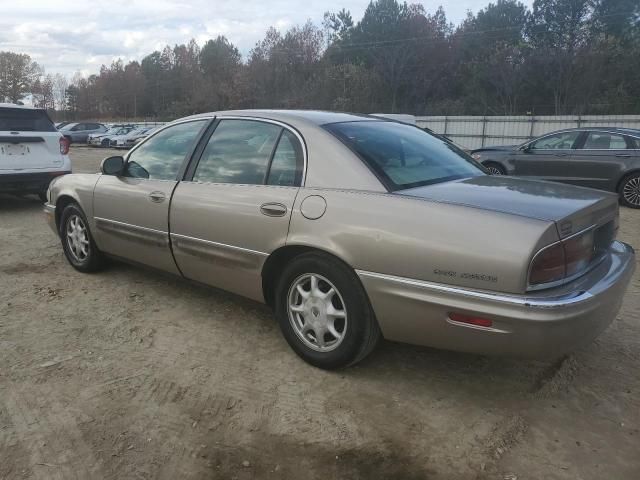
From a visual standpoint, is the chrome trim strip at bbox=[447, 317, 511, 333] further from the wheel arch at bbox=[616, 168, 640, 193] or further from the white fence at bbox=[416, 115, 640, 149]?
the white fence at bbox=[416, 115, 640, 149]

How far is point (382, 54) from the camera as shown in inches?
1833

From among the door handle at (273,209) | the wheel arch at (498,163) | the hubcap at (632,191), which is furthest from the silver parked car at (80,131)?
the door handle at (273,209)

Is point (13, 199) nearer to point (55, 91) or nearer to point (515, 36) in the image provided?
point (515, 36)

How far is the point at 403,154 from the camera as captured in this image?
341 cm

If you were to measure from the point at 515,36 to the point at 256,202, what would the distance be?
156ft

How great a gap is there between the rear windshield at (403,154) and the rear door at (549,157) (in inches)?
273

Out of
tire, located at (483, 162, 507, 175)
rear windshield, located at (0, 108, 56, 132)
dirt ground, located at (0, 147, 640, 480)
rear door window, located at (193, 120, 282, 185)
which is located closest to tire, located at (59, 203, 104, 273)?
dirt ground, located at (0, 147, 640, 480)

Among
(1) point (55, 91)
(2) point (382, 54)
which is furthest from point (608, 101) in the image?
(1) point (55, 91)

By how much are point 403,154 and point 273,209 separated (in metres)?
0.91

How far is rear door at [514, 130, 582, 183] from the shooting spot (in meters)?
10.0

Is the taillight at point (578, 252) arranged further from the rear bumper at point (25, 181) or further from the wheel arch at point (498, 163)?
the wheel arch at point (498, 163)

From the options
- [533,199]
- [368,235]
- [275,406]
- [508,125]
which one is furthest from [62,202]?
[508,125]

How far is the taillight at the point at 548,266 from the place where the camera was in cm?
243

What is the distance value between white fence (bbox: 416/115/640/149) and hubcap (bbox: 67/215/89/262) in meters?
20.4
